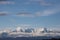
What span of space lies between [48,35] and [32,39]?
448 mm

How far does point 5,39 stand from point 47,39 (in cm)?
109

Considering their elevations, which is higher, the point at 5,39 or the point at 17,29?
the point at 17,29

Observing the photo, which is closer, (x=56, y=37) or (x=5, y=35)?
(x=5, y=35)

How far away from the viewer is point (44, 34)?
114 inches

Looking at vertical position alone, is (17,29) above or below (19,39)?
above

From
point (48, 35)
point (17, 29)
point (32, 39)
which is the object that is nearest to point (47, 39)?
point (48, 35)

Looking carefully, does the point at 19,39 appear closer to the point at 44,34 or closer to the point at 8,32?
the point at 8,32

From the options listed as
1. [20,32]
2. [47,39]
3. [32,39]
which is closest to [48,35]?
[47,39]

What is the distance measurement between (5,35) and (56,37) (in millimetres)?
1350

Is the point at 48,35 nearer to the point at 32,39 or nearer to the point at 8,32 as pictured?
the point at 32,39

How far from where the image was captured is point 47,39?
9.52 ft

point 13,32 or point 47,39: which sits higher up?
point 13,32

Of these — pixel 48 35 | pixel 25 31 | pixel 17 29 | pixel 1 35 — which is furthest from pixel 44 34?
pixel 1 35

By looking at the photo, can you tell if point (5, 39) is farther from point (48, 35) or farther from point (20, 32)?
point (48, 35)
